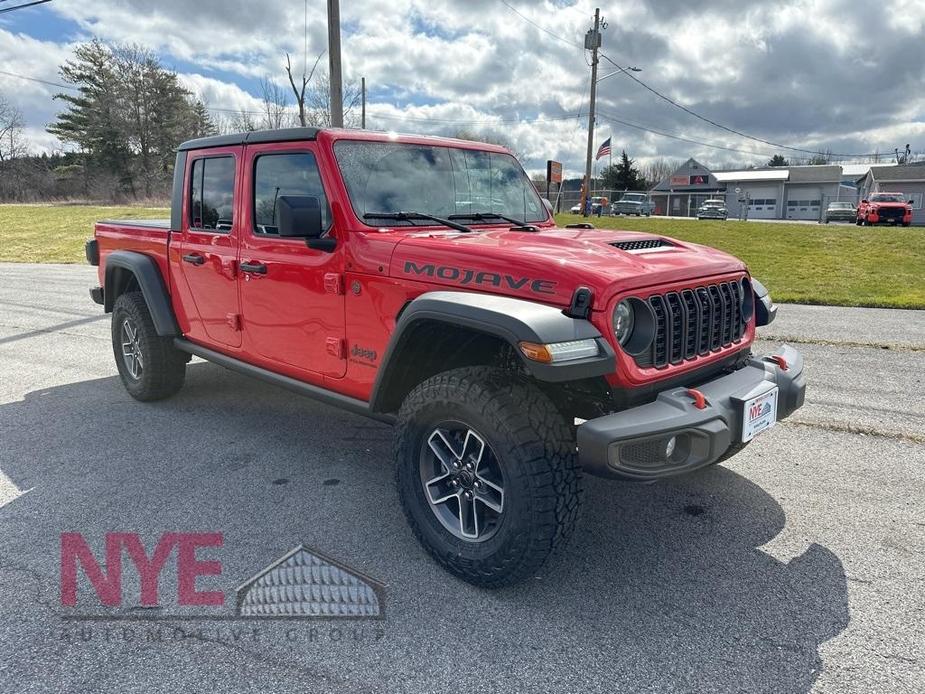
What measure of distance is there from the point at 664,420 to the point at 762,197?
5806cm

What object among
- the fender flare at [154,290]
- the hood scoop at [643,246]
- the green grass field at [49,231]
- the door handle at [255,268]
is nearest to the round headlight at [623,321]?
the hood scoop at [643,246]

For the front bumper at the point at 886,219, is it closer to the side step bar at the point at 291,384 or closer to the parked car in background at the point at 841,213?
the parked car in background at the point at 841,213

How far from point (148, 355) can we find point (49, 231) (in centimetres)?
2488

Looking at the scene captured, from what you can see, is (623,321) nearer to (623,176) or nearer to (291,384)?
(291,384)

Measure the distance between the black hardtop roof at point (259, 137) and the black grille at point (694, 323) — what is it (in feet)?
6.71

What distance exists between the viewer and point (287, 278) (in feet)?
11.5

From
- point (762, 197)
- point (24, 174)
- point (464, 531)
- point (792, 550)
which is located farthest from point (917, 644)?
point (24, 174)

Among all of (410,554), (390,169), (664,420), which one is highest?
(390,169)

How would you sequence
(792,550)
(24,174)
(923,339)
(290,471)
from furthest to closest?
(24,174)
(923,339)
(290,471)
(792,550)

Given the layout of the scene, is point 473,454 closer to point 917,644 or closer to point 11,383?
point 917,644

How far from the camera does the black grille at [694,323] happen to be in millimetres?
2699

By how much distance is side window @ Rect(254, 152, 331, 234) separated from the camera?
3398mm

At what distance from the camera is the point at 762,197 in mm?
53500

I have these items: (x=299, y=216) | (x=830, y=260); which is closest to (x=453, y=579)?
(x=299, y=216)
